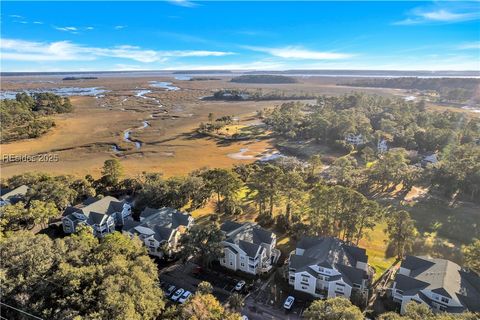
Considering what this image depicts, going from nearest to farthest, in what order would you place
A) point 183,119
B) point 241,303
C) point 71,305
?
point 71,305 < point 241,303 < point 183,119

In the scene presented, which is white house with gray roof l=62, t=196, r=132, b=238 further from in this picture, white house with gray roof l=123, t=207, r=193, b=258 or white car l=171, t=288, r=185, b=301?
white car l=171, t=288, r=185, b=301

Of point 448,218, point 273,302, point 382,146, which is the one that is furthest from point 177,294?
point 382,146

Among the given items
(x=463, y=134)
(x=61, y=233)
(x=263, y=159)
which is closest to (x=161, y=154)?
(x=263, y=159)

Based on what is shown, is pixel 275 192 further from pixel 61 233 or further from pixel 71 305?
pixel 61 233

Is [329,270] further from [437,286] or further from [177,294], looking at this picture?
[177,294]

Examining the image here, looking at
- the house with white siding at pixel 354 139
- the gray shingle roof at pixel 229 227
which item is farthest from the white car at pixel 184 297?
the house with white siding at pixel 354 139

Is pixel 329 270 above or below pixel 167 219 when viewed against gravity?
below
